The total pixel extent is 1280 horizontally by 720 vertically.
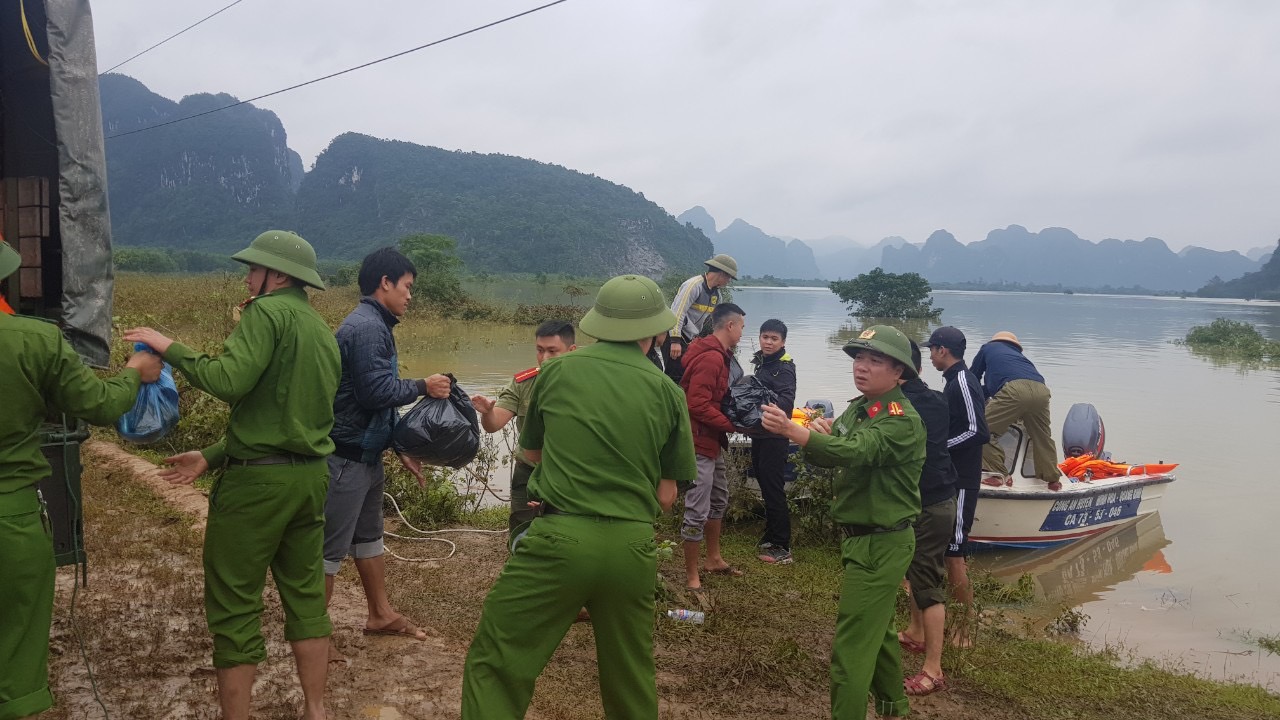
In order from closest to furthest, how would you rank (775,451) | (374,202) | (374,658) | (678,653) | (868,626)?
1. (868,626)
2. (374,658)
3. (678,653)
4. (775,451)
5. (374,202)

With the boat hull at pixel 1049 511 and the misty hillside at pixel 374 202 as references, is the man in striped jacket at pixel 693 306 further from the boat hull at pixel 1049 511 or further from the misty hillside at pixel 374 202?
the misty hillside at pixel 374 202

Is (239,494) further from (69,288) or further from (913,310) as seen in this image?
(913,310)

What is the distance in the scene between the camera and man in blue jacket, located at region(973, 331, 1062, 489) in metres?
7.06

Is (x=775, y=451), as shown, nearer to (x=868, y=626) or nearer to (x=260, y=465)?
(x=868, y=626)

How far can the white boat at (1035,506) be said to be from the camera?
7.58m

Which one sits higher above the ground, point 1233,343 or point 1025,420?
point 1025,420

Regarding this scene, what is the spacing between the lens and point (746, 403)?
17.2ft

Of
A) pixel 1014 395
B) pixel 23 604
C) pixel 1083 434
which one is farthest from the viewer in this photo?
pixel 1083 434

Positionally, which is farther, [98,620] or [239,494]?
[98,620]

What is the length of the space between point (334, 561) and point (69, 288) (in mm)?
1597

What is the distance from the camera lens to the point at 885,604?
130 inches

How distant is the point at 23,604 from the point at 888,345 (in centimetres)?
315

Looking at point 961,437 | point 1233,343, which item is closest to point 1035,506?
point 961,437

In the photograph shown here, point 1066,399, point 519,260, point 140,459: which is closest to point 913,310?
point 1066,399
